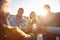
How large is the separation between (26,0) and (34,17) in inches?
8.4

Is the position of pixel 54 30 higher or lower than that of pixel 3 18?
lower

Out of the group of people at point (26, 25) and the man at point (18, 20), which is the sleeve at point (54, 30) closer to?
the group of people at point (26, 25)

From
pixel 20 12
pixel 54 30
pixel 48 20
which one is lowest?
pixel 54 30

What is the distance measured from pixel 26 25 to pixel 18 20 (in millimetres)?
106

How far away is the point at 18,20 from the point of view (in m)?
1.92

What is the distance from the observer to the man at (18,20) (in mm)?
1904

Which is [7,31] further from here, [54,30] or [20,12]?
[54,30]

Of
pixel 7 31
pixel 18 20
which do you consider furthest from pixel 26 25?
pixel 7 31

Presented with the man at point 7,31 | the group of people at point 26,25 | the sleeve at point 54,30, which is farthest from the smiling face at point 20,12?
the sleeve at point 54,30

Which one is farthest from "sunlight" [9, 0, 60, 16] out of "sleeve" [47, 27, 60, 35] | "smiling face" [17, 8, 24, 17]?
"sleeve" [47, 27, 60, 35]

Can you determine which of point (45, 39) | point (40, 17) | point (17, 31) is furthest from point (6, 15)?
point (45, 39)

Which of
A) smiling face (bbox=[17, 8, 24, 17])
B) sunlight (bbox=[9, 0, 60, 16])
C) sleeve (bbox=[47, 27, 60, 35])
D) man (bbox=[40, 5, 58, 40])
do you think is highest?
sunlight (bbox=[9, 0, 60, 16])

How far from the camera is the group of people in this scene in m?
1.91

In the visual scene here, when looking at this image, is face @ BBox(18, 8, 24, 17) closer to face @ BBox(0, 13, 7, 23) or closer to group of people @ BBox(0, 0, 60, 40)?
group of people @ BBox(0, 0, 60, 40)
